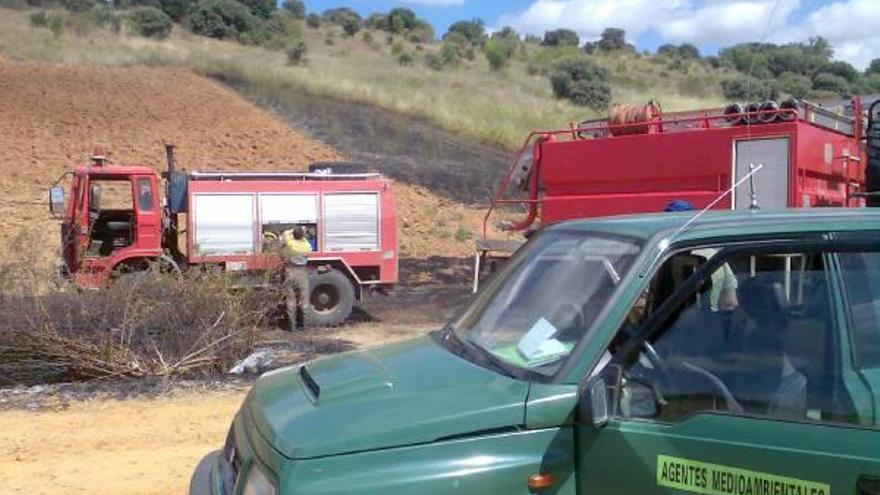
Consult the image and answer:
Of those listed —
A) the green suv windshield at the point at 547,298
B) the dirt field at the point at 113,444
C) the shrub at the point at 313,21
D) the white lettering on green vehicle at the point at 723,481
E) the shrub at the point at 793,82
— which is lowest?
the dirt field at the point at 113,444

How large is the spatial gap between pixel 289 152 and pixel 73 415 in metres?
22.2

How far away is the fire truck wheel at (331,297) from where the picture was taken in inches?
599

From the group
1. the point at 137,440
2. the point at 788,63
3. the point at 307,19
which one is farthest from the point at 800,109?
the point at 307,19

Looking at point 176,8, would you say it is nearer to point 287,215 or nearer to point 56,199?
point 287,215

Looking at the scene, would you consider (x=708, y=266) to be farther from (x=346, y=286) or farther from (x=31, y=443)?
(x=346, y=286)

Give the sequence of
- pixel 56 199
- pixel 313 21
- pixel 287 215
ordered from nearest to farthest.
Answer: pixel 56 199 < pixel 287 215 < pixel 313 21

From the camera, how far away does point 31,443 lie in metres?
7.25

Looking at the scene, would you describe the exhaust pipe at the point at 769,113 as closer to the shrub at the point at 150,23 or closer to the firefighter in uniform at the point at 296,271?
the firefighter in uniform at the point at 296,271

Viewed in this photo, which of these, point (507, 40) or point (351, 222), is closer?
point (351, 222)

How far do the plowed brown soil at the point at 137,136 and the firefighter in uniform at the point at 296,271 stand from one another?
29.2ft

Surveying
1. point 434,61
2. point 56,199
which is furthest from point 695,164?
point 434,61

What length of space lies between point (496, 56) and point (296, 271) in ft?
179

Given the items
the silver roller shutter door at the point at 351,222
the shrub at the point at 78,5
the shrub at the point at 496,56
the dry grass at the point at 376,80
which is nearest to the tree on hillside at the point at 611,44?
the shrub at the point at 496,56

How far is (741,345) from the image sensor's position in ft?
10.0
